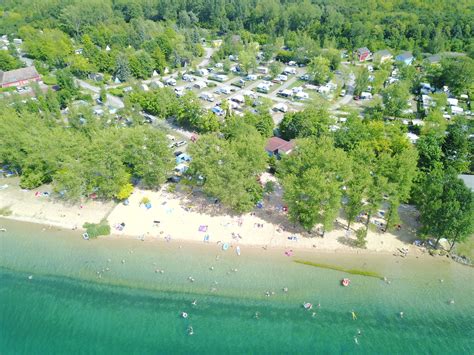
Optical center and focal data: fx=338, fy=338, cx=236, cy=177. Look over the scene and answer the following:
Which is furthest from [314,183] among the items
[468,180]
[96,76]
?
[96,76]

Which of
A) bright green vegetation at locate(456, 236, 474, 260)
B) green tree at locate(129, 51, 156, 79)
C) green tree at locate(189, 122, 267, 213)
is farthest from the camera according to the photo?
green tree at locate(129, 51, 156, 79)

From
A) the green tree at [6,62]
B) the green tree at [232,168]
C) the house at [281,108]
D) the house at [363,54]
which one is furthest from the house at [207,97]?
the green tree at [6,62]

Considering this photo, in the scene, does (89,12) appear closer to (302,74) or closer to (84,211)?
(302,74)

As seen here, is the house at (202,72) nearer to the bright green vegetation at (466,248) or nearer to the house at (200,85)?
the house at (200,85)

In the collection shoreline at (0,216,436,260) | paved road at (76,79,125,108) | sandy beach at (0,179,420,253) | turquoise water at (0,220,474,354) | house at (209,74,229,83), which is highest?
paved road at (76,79,125,108)

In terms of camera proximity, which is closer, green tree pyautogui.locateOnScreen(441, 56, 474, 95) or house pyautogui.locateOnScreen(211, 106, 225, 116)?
house pyautogui.locateOnScreen(211, 106, 225, 116)

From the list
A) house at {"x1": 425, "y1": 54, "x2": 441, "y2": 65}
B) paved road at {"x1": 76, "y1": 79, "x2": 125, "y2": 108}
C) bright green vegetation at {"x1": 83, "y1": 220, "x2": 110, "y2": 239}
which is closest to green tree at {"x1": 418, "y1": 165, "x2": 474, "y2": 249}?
bright green vegetation at {"x1": 83, "y1": 220, "x2": 110, "y2": 239}

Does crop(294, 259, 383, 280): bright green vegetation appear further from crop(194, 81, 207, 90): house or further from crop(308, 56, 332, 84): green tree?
crop(308, 56, 332, 84): green tree
